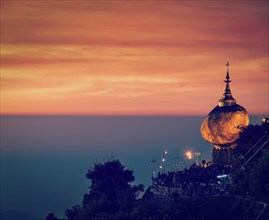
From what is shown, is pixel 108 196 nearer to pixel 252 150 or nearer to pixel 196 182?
pixel 196 182

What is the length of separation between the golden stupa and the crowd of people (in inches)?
374

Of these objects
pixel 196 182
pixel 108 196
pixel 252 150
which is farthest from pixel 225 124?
pixel 108 196

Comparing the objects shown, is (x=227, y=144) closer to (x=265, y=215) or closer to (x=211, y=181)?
(x=211, y=181)

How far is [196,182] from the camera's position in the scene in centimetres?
4709

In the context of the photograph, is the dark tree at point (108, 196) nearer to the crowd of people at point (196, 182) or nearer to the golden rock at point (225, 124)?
the crowd of people at point (196, 182)

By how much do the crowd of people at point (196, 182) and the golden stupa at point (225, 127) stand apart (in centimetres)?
951

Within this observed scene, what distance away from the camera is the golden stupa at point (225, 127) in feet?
197

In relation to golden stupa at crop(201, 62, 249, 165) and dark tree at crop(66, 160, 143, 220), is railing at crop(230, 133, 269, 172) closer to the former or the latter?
golden stupa at crop(201, 62, 249, 165)

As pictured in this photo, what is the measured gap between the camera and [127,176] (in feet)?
182

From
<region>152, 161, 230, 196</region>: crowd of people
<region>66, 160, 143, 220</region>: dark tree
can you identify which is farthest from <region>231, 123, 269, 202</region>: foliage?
<region>66, 160, 143, 220</region>: dark tree

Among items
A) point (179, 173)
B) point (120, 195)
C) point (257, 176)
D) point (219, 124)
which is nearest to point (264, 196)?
point (257, 176)

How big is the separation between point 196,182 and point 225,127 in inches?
568

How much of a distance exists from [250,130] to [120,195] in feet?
49.1

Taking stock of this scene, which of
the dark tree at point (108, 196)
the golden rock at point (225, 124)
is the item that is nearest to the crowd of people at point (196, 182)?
the dark tree at point (108, 196)
